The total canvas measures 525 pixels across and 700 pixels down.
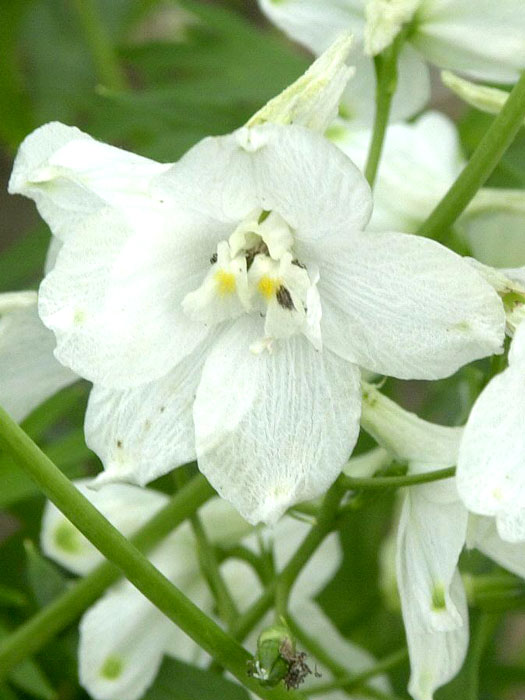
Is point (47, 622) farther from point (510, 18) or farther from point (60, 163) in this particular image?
point (510, 18)

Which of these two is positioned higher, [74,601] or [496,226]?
[496,226]

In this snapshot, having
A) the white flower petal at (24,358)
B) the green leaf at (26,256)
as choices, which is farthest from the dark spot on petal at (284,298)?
the green leaf at (26,256)

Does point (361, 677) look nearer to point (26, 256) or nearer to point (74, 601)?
point (74, 601)

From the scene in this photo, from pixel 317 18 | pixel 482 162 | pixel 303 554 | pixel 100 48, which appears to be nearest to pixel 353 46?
pixel 317 18

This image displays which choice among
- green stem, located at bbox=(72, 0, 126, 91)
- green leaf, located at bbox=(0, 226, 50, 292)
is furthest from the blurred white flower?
green stem, located at bbox=(72, 0, 126, 91)

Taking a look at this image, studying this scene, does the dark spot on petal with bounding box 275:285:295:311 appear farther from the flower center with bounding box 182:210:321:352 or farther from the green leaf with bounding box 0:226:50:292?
the green leaf with bounding box 0:226:50:292

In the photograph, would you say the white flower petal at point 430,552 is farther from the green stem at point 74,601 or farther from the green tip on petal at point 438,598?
the green stem at point 74,601

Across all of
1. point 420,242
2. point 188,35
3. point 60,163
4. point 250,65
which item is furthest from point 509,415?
point 188,35
